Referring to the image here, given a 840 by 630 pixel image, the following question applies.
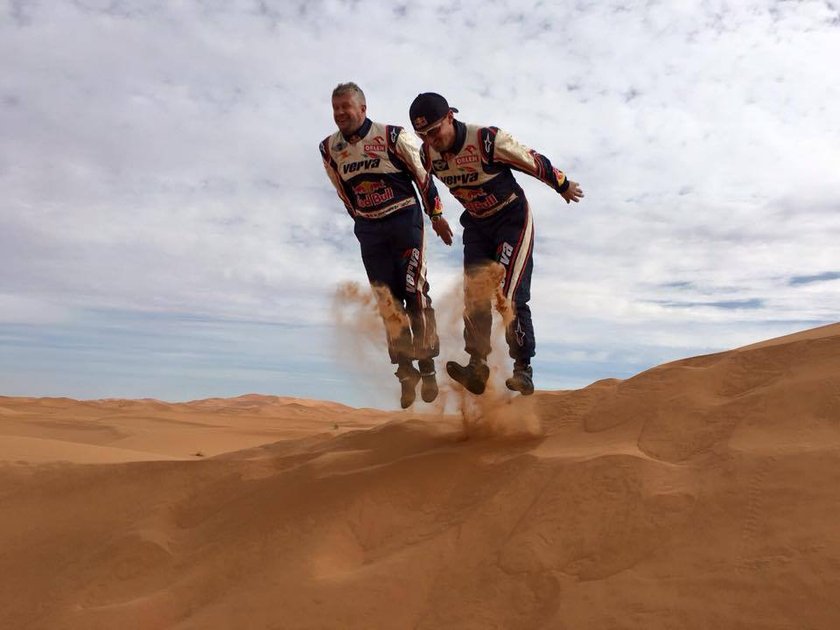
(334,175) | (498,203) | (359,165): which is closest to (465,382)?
(498,203)

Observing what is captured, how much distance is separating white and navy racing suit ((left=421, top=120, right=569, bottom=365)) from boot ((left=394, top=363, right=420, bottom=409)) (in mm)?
495

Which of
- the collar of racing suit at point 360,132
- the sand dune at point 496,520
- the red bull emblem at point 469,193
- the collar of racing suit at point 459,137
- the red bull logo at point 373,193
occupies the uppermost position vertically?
the collar of racing suit at point 360,132

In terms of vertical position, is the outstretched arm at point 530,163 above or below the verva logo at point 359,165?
below

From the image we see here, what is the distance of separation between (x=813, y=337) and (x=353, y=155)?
318cm

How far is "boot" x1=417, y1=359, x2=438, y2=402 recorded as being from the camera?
4.61 m

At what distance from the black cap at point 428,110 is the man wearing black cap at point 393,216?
39 centimetres

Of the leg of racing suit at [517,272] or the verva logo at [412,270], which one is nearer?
the leg of racing suit at [517,272]

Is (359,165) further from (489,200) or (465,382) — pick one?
(465,382)

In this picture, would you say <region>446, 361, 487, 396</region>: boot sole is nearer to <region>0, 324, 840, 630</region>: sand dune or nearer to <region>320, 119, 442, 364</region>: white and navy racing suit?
<region>0, 324, 840, 630</region>: sand dune

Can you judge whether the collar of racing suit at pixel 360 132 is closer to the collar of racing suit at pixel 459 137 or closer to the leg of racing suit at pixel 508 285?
the collar of racing suit at pixel 459 137

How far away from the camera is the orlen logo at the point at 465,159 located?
14.1 ft

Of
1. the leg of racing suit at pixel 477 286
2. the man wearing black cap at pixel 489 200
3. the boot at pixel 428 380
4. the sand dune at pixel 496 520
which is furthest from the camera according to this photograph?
the boot at pixel 428 380

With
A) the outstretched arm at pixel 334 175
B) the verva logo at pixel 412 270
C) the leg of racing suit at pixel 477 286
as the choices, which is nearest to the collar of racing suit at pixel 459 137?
the leg of racing suit at pixel 477 286

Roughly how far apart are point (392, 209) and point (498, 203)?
77 centimetres
